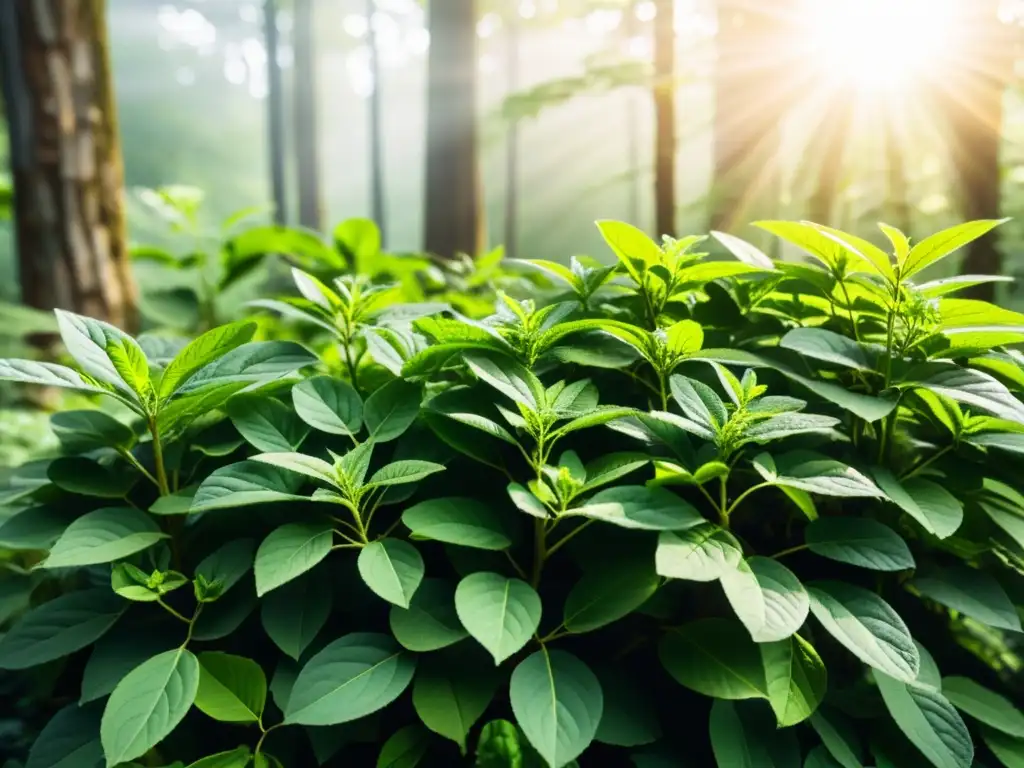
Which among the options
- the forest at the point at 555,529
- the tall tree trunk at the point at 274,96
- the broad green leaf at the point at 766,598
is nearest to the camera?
the broad green leaf at the point at 766,598

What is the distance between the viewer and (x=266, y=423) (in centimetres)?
102

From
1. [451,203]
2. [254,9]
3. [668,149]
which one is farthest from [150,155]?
[668,149]

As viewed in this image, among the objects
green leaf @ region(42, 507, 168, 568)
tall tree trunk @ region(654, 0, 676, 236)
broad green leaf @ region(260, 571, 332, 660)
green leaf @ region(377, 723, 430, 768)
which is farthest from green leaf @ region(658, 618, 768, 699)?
tall tree trunk @ region(654, 0, 676, 236)

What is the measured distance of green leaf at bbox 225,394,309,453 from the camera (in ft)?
3.24

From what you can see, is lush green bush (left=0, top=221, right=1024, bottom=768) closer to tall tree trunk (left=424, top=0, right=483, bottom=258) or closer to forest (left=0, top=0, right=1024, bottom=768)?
forest (left=0, top=0, right=1024, bottom=768)

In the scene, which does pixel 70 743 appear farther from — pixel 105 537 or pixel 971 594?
pixel 971 594

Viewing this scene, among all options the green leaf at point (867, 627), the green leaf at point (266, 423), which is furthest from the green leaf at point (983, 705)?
the green leaf at point (266, 423)

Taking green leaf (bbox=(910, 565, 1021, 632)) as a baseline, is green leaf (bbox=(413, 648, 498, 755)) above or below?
below

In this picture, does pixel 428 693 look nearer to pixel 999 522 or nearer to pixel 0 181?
pixel 999 522

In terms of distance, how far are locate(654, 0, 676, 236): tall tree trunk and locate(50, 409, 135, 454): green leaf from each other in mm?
2787

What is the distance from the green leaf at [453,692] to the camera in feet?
2.74

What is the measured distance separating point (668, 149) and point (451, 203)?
8.27ft

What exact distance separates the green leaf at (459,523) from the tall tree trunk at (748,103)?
322 cm

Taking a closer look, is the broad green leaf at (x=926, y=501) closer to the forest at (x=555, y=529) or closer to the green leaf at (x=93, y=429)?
the forest at (x=555, y=529)
